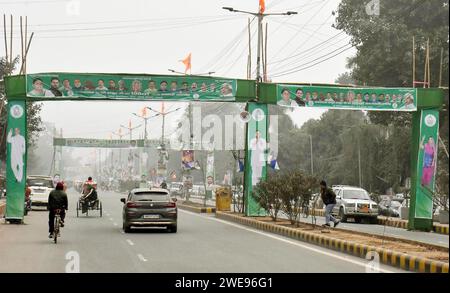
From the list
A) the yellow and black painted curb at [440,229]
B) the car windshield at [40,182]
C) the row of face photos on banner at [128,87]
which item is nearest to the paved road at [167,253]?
the row of face photos on banner at [128,87]

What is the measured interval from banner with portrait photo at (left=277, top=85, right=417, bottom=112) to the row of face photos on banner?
7.70 ft

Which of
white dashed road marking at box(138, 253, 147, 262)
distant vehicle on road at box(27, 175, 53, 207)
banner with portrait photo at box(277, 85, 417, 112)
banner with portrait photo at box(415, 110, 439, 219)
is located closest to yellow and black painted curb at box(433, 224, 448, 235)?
banner with portrait photo at box(415, 110, 439, 219)

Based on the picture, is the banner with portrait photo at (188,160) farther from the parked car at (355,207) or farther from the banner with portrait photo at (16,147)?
the banner with portrait photo at (16,147)

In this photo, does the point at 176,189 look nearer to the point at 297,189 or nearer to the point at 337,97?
the point at 337,97

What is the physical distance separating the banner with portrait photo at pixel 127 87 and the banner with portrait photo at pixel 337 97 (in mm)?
2309

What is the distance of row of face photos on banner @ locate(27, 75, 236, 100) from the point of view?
29516 millimetres

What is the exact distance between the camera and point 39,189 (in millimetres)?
42688

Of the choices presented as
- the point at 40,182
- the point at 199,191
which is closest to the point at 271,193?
the point at 40,182

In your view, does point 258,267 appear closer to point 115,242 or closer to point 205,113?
point 115,242

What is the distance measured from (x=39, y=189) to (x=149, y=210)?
20.1 meters

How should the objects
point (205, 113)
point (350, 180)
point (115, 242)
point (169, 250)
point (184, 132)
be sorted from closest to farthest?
point (169, 250)
point (115, 242)
point (350, 180)
point (205, 113)
point (184, 132)

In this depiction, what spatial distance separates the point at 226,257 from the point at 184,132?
15006 centimetres

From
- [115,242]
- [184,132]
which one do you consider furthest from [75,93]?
[184,132]
